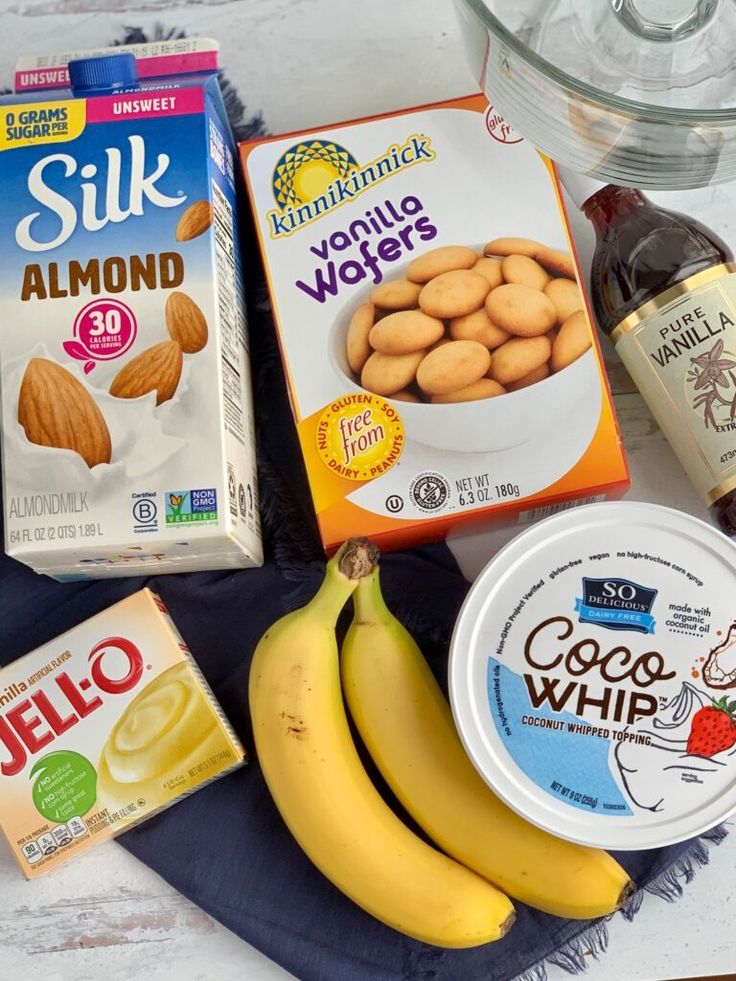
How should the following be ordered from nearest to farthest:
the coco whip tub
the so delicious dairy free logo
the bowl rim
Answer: the bowl rim → the coco whip tub → the so delicious dairy free logo

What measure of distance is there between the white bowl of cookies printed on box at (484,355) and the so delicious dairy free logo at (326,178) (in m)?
0.10

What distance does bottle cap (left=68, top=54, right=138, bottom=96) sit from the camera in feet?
2.48

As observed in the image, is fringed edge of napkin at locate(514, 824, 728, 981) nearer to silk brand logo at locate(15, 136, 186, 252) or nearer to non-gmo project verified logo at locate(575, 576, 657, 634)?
non-gmo project verified logo at locate(575, 576, 657, 634)

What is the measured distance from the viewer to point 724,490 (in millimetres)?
738


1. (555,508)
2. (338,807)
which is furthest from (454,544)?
(338,807)

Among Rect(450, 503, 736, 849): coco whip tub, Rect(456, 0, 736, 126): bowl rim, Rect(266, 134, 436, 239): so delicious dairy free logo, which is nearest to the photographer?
Rect(456, 0, 736, 126): bowl rim

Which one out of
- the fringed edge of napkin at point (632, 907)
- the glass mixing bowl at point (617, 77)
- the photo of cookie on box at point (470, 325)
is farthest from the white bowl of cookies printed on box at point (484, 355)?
the fringed edge of napkin at point (632, 907)

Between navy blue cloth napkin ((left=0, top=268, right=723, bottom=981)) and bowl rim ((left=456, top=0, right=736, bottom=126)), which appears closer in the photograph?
bowl rim ((left=456, top=0, right=736, bottom=126))

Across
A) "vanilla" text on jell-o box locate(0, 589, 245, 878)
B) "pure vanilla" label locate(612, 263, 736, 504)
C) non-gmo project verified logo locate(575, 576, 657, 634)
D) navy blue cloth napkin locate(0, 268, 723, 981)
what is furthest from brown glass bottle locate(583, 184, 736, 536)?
"vanilla" text on jell-o box locate(0, 589, 245, 878)

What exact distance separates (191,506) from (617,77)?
438 millimetres

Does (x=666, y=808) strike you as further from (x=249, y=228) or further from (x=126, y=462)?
(x=249, y=228)

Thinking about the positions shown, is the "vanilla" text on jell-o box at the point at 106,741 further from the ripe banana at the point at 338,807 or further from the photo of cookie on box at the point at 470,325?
the photo of cookie on box at the point at 470,325

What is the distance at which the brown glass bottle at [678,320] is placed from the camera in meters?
0.73

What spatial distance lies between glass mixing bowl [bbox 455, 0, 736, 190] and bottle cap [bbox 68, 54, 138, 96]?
0.28 meters
